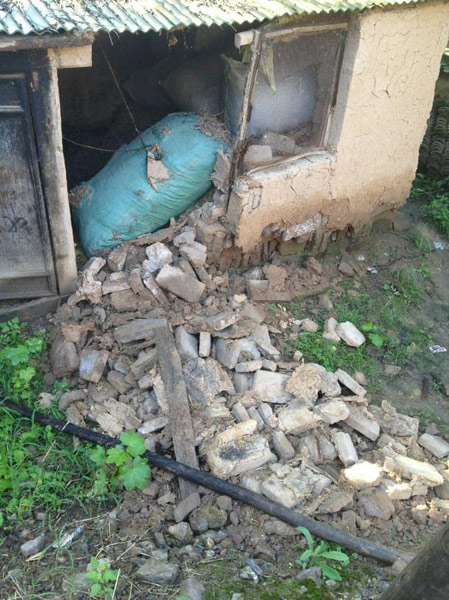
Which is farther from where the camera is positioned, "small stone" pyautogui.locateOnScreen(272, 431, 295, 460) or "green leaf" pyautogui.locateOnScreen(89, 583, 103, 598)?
"small stone" pyautogui.locateOnScreen(272, 431, 295, 460)

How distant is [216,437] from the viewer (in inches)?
196

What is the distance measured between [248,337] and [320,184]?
1.94 metres

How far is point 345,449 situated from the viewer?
5.07 m

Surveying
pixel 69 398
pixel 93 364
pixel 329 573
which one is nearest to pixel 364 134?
pixel 93 364

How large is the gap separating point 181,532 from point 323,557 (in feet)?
3.33

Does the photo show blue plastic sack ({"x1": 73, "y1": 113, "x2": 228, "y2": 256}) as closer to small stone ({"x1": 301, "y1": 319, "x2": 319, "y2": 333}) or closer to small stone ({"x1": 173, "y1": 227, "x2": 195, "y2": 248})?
small stone ({"x1": 173, "y1": 227, "x2": 195, "y2": 248})

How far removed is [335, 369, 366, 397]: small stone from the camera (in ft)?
18.6

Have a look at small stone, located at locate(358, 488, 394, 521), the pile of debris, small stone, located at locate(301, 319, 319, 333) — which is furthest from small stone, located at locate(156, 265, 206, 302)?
small stone, located at locate(358, 488, 394, 521)

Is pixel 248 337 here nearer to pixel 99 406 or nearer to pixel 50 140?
pixel 99 406

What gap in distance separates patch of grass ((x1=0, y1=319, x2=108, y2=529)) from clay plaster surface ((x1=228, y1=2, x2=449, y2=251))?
2.47 meters

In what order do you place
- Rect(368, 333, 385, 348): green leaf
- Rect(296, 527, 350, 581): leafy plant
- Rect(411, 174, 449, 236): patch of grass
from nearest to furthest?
Rect(296, 527, 350, 581): leafy plant < Rect(368, 333, 385, 348): green leaf < Rect(411, 174, 449, 236): patch of grass

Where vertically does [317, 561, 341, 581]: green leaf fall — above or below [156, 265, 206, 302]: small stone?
below

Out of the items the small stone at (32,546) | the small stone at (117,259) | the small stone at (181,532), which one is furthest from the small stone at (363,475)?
the small stone at (117,259)

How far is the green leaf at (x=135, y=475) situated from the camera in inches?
178
